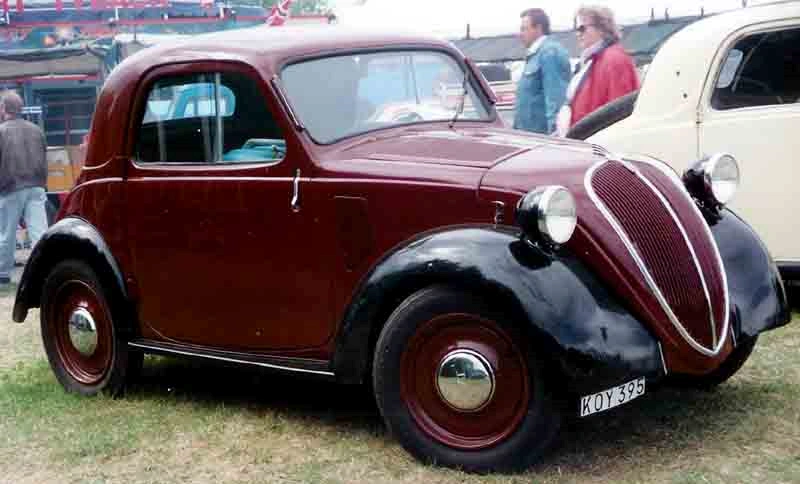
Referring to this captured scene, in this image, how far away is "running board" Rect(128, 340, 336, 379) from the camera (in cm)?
451

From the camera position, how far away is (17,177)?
33.2ft

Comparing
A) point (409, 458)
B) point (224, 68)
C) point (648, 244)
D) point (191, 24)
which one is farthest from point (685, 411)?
point (191, 24)

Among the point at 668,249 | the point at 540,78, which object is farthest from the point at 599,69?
the point at 668,249

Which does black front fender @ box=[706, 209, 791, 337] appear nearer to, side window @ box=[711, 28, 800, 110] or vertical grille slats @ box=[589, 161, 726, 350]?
vertical grille slats @ box=[589, 161, 726, 350]

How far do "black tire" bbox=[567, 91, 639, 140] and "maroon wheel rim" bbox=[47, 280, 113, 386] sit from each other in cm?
328

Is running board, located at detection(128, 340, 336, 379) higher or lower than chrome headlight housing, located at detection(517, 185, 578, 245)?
lower

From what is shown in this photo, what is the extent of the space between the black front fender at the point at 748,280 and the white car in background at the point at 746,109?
5.06ft

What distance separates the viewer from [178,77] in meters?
5.11

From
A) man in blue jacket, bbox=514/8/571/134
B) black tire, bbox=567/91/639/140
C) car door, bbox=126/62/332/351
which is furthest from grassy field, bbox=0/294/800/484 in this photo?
man in blue jacket, bbox=514/8/571/134

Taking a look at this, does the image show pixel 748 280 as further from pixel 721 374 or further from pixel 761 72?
pixel 761 72

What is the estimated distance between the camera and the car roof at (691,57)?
6379mm

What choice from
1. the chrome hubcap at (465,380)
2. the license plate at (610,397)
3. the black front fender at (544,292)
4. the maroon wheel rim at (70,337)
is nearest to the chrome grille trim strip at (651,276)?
the black front fender at (544,292)

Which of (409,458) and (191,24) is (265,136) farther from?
(191,24)

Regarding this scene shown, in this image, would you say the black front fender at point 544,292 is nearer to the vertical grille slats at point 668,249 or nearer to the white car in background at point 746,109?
the vertical grille slats at point 668,249
